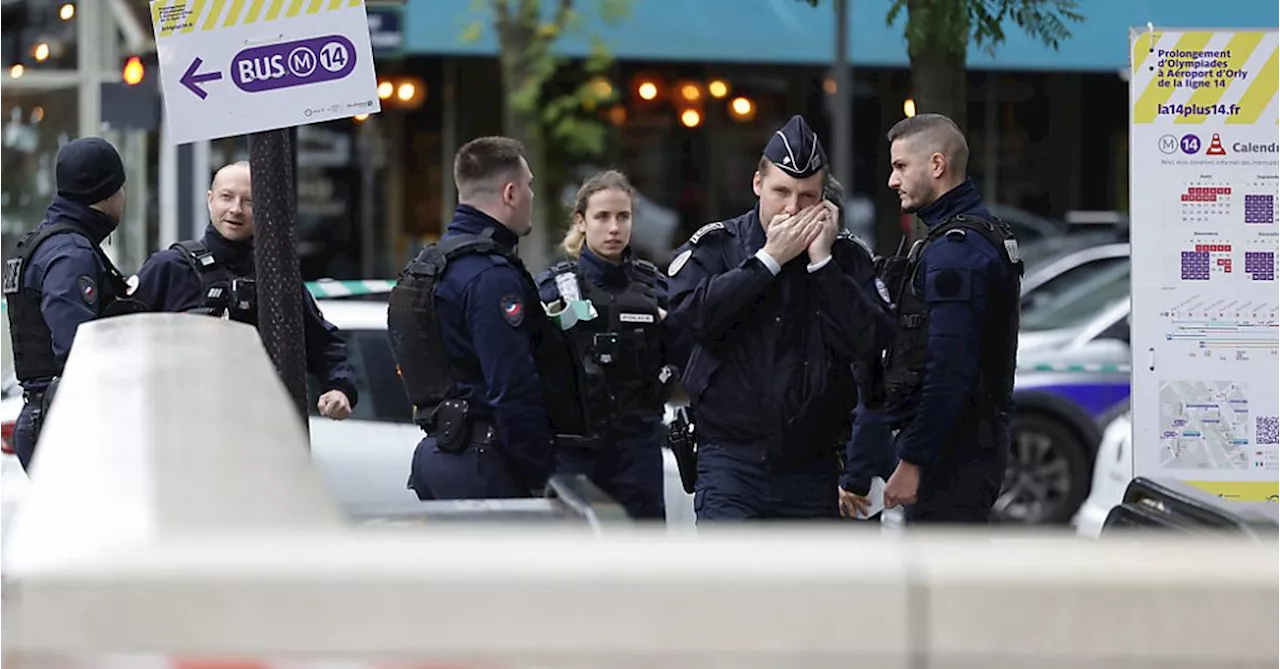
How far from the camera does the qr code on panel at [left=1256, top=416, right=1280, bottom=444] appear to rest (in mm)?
6379

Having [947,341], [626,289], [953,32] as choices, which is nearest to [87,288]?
[626,289]

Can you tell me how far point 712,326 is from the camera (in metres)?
5.28

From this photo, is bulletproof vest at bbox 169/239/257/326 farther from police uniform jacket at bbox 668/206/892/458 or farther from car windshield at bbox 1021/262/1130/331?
car windshield at bbox 1021/262/1130/331

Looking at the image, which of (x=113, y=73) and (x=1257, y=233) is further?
(x=113, y=73)

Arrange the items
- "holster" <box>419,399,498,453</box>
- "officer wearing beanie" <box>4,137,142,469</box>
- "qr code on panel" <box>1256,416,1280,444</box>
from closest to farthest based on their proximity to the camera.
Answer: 1. "holster" <box>419,399,498,453</box>
2. "officer wearing beanie" <box>4,137,142,469</box>
3. "qr code on panel" <box>1256,416,1280,444</box>

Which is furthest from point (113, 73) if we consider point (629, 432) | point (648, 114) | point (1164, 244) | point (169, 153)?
point (1164, 244)

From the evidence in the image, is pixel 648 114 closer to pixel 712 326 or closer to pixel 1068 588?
pixel 712 326

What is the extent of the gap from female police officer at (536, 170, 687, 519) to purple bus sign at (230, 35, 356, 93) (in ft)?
5.81

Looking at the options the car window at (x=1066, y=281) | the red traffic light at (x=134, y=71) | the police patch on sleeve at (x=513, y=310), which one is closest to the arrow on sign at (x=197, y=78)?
the police patch on sleeve at (x=513, y=310)

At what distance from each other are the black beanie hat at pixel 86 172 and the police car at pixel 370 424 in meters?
1.30

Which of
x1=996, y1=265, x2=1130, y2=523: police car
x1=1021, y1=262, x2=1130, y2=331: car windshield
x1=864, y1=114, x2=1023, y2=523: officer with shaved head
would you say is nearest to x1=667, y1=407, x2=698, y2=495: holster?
x1=864, y1=114, x2=1023, y2=523: officer with shaved head

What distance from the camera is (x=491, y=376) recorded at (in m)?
5.32

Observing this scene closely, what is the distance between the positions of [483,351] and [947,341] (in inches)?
52.6

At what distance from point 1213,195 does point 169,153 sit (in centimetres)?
1260
